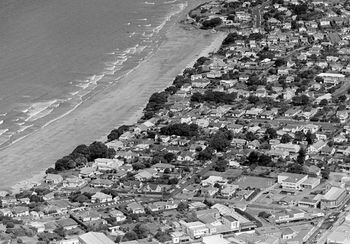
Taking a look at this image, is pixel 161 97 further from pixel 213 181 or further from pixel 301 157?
pixel 213 181

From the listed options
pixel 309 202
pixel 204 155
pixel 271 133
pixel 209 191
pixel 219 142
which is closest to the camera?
pixel 309 202

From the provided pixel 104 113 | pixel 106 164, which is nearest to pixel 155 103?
pixel 104 113

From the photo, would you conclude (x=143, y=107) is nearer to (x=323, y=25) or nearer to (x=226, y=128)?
(x=226, y=128)

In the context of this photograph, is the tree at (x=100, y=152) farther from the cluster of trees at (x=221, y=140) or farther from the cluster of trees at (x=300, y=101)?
the cluster of trees at (x=300, y=101)

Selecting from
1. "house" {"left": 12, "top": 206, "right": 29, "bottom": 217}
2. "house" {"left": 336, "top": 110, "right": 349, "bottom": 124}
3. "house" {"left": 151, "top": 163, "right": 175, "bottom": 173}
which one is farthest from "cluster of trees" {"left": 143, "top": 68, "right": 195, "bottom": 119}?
"house" {"left": 12, "top": 206, "right": 29, "bottom": 217}

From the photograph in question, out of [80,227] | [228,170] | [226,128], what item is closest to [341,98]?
[226,128]

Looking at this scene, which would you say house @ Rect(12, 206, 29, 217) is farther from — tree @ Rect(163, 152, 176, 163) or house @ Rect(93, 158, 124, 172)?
tree @ Rect(163, 152, 176, 163)

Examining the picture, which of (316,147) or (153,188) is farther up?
(153,188)
